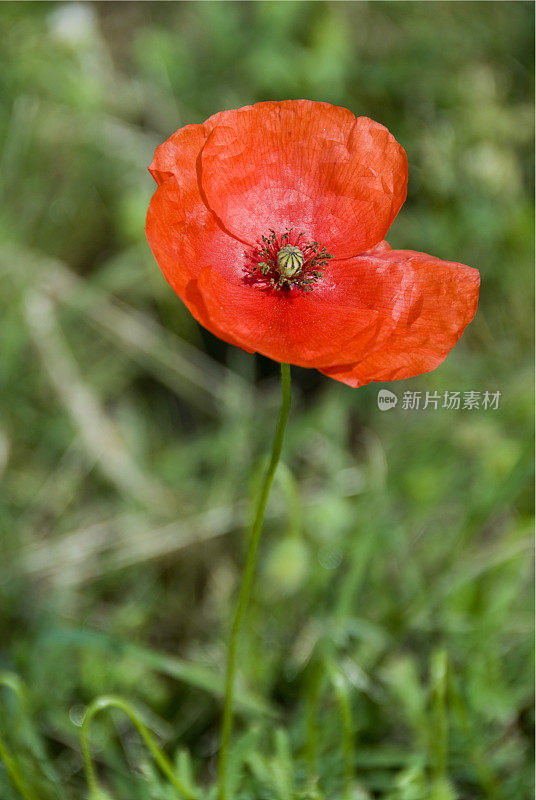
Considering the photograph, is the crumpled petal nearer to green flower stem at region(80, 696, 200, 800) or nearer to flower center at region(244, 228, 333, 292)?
flower center at region(244, 228, 333, 292)

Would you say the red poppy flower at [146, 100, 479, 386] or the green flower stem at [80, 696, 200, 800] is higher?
the red poppy flower at [146, 100, 479, 386]

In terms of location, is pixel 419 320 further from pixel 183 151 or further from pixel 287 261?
pixel 183 151

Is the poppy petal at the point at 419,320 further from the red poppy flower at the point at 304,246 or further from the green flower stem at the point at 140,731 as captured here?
the green flower stem at the point at 140,731

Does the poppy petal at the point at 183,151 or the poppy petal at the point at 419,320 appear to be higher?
the poppy petal at the point at 183,151

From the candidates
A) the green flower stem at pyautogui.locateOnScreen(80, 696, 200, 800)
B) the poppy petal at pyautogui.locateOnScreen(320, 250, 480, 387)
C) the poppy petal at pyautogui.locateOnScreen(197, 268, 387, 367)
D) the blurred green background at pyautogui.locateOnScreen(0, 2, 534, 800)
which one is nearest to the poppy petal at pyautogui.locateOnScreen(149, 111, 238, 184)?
the poppy petal at pyautogui.locateOnScreen(197, 268, 387, 367)

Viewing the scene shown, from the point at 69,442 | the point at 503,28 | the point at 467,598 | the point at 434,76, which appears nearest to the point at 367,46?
the point at 434,76

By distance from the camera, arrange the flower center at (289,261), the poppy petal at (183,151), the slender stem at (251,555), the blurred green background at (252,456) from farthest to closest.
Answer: the blurred green background at (252,456), the flower center at (289,261), the poppy petal at (183,151), the slender stem at (251,555)

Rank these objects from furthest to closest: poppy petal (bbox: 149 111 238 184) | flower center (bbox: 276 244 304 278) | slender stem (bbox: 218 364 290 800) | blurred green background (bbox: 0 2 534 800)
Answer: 1. blurred green background (bbox: 0 2 534 800)
2. flower center (bbox: 276 244 304 278)
3. poppy petal (bbox: 149 111 238 184)
4. slender stem (bbox: 218 364 290 800)

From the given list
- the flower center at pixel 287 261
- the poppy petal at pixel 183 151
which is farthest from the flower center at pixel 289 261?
the poppy petal at pixel 183 151
